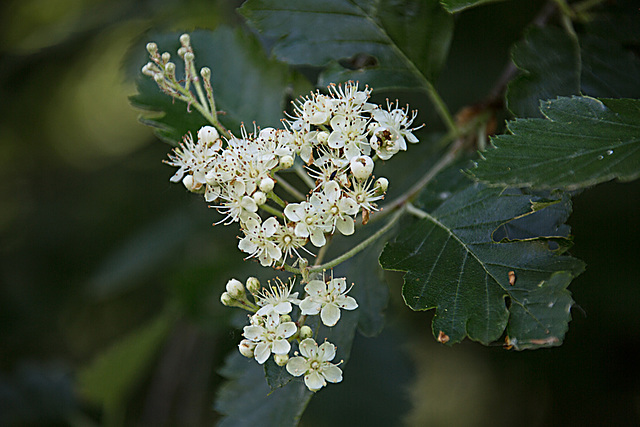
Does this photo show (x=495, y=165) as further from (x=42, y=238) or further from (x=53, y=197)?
(x=53, y=197)

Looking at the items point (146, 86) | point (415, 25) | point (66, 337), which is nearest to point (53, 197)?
point (66, 337)

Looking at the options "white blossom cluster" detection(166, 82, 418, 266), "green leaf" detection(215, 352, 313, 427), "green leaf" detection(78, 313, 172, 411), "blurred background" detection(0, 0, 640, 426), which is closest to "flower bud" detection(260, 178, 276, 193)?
"white blossom cluster" detection(166, 82, 418, 266)

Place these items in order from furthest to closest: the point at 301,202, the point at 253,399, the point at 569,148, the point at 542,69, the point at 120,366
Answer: the point at 120,366 → the point at 253,399 → the point at 542,69 → the point at 301,202 → the point at 569,148

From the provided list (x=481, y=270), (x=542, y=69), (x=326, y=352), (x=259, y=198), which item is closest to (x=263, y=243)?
(x=259, y=198)

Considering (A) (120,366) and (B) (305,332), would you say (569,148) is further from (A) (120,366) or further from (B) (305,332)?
(A) (120,366)

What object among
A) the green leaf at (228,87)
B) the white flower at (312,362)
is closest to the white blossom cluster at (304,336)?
the white flower at (312,362)

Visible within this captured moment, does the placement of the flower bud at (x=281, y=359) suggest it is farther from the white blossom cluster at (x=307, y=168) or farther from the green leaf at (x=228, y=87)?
the green leaf at (x=228, y=87)
